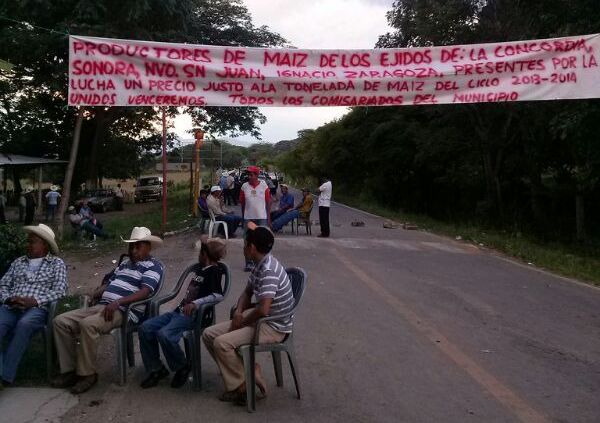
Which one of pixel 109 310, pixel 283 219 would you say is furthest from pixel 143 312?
pixel 283 219

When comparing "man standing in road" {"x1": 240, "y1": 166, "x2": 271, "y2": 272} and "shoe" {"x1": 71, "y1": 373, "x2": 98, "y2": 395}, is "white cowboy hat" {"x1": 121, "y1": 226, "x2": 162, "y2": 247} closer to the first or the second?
"shoe" {"x1": 71, "y1": 373, "x2": 98, "y2": 395}

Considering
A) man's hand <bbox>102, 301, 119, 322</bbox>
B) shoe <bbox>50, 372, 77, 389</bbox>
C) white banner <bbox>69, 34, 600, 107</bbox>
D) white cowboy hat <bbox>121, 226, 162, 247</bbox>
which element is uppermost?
white banner <bbox>69, 34, 600, 107</bbox>

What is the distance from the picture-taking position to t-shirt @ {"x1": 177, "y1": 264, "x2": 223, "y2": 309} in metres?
5.22

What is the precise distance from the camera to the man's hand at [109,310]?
502 centimetres

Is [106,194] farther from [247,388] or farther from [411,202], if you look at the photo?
[247,388]

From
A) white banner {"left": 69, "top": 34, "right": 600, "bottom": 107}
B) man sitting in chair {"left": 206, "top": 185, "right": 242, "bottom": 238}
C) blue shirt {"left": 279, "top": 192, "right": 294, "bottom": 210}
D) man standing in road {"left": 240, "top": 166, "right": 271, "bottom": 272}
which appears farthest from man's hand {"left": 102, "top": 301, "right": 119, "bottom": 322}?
blue shirt {"left": 279, "top": 192, "right": 294, "bottom": 210}

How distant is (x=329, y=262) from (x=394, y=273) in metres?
1.44

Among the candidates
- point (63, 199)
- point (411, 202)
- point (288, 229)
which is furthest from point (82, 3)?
point (411, 202)

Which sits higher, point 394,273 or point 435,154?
point 435,154

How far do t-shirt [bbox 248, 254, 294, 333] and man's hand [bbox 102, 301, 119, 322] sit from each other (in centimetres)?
116

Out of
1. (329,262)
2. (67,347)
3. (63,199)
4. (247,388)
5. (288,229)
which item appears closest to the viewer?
(247,388)

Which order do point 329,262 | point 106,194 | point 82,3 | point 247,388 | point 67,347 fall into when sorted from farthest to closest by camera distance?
point 106,194 < point 82,3 < point 329,262 < point 67,347 < point 247,388

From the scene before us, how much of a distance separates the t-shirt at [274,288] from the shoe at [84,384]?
151cm

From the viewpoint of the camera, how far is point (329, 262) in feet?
38.8
